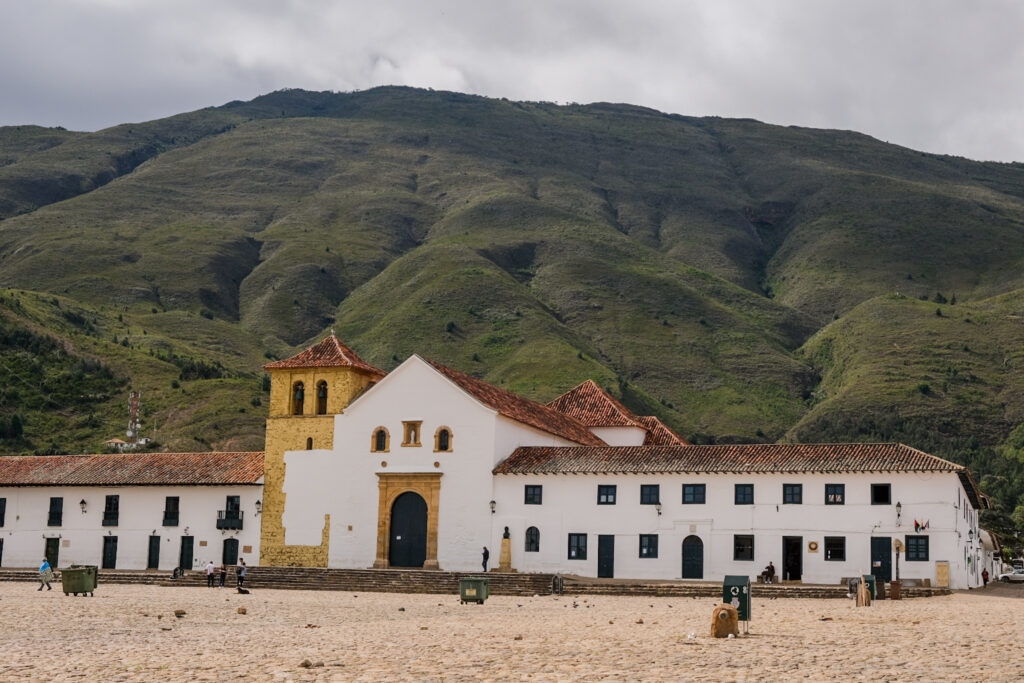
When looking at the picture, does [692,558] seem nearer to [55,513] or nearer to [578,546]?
[578,546]

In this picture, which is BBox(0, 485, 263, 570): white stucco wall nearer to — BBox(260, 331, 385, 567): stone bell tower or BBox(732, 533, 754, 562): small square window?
BBox(260, 331, 385, 567): stone bell tower

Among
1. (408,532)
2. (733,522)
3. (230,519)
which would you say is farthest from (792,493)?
(230,519)

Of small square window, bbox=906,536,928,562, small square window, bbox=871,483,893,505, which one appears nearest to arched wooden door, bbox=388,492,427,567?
small square window, bbox=871,483,893,505

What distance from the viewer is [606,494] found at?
44.8m

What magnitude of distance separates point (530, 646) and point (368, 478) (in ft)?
96.9

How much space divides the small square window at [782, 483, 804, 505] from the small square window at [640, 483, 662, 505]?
4.35 meters

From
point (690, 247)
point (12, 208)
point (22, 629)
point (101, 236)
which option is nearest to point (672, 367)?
point (690, 247)

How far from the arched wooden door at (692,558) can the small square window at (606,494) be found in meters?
3.04

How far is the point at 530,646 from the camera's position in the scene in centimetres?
1925

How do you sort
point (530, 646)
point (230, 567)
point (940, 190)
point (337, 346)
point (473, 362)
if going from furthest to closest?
point (940, 190), point (473, 362), point (337, 346), point (230, 567), point (530, 646)

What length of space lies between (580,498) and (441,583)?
6.85 m

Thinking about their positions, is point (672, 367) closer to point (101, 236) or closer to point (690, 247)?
point (690, 247)

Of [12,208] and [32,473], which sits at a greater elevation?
[12,208]

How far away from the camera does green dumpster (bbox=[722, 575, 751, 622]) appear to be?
21969 mm
